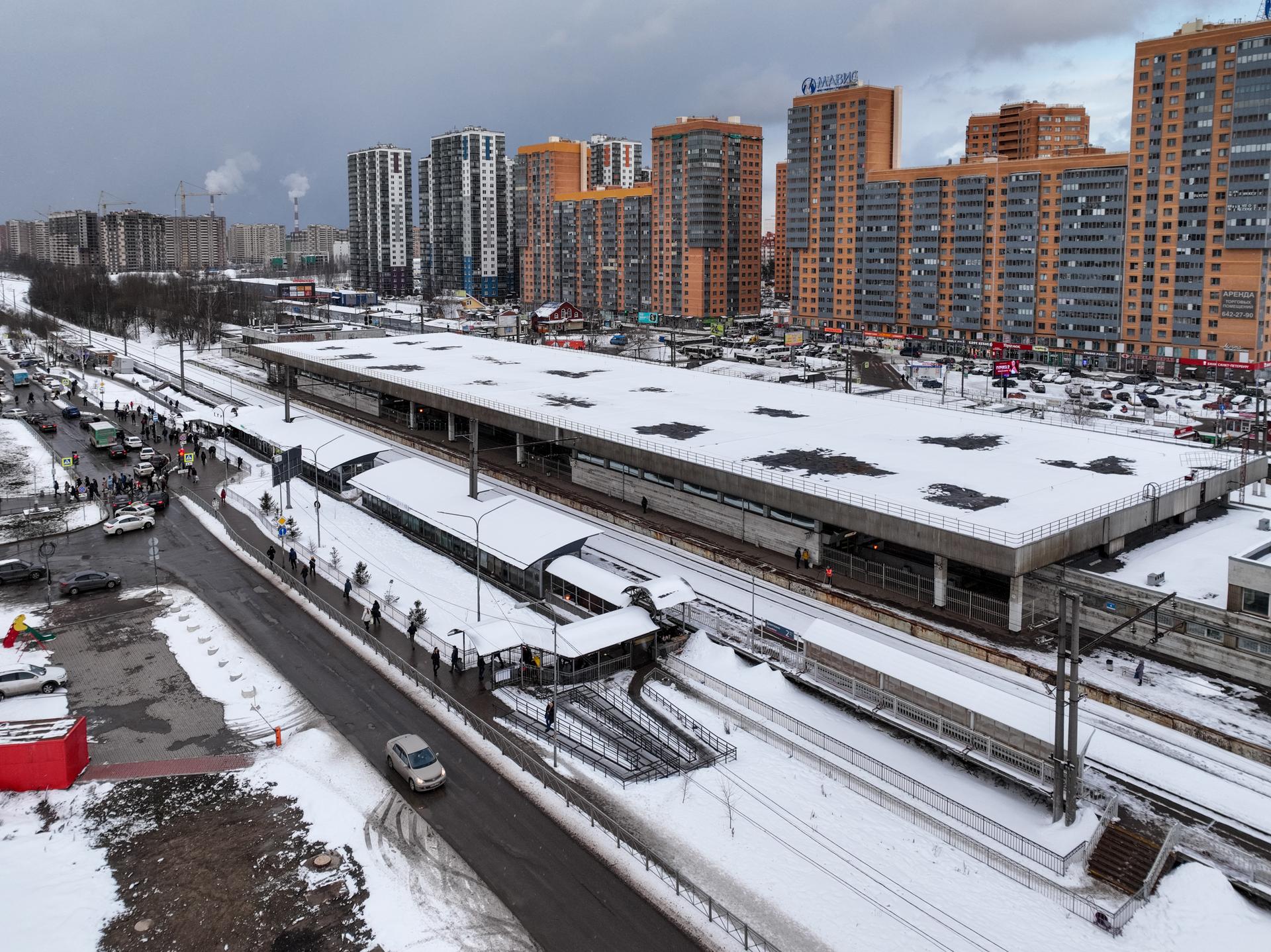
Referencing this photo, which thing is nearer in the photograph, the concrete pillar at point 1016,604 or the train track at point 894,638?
the train track at point 894,638

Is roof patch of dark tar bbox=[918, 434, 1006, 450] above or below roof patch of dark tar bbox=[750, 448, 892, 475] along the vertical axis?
above

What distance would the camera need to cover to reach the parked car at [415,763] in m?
27.6

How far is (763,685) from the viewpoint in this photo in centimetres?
3434

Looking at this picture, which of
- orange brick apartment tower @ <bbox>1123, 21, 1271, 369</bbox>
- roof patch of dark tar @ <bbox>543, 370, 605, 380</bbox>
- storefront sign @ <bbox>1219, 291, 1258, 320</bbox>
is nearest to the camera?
roof patch of dark tar @ <bbox>543, 370, 605, 380</bbox>

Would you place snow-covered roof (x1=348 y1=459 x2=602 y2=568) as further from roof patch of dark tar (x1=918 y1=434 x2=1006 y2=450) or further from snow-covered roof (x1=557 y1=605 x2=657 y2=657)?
roof patch of dark tar (x1=918 y1=434 x2=1006 y2=450)

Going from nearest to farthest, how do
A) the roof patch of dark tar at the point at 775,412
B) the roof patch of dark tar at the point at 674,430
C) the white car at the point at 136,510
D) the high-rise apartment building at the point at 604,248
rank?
the white car at the point at 136,510 < the roof patch of dark tar at the point at 674,430 < the roof patch of dark tar at the point at 775,412 < the high-rise apartment building at the point at 604,248

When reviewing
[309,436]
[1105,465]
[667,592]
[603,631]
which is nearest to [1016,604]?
[667,592]

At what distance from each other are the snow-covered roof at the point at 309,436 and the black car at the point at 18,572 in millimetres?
18047

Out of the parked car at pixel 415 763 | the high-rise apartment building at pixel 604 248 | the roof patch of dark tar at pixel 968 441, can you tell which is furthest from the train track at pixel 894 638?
the high-rise apartment building at pixel 604 248

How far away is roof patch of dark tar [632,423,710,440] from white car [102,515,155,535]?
27.3 meters

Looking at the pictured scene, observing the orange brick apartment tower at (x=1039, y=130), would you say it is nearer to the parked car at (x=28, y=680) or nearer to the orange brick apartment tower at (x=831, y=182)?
the orange brick apartment tower at (x=831, y=182)

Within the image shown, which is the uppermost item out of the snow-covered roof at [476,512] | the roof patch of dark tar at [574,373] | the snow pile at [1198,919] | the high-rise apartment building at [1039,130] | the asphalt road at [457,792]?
the high-rise apartment building at [1039,130]

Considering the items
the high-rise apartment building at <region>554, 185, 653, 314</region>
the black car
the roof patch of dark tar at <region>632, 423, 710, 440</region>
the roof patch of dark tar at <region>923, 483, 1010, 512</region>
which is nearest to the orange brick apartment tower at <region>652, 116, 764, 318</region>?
the high-rise apartment building at <region>554, 185, 653, 314</region>

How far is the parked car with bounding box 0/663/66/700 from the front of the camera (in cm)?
3362
